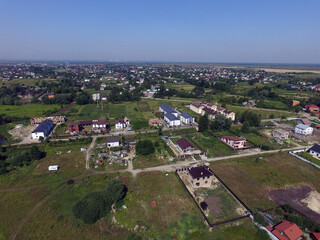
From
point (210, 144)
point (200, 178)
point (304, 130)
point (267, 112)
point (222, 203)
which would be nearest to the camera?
point (222, 203)

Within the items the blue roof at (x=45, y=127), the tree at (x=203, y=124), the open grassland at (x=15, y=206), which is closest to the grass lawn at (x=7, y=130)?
the blue roof at (x=45, y=127)

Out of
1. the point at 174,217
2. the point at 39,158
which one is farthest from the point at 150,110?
the point at 174,217

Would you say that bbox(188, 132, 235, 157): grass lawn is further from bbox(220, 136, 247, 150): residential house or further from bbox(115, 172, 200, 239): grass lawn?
bbox(115, 172, 200, 239): grass lawn

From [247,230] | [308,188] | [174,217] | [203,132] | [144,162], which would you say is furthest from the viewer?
[203,132]

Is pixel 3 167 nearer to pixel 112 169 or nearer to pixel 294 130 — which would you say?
pixel 112 169

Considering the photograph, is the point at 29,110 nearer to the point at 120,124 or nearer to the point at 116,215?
the point at 120,124

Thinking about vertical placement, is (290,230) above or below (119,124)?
below

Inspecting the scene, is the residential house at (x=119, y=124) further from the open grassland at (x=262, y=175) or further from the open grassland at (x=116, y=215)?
the open grassland at (x=262, y=175)

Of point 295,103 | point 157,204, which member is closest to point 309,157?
point 157,204
